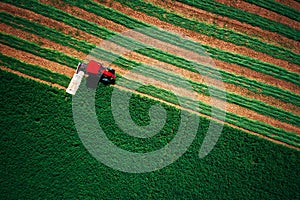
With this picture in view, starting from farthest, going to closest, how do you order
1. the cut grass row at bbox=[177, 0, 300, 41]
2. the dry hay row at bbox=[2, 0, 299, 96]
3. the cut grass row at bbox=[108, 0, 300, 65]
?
1. the cut grass row at bbox=[177, 0, 300, 41]
2. the cut grass row at bbox=[108, 0, 300, 65]
3. the dry hay row at bbox=[2, 0, 299, 96]

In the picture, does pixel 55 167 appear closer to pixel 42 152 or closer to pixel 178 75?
pixel 42 152

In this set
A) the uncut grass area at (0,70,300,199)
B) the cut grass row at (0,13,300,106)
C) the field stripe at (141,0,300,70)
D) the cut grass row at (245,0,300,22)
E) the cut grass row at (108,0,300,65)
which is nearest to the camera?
the uncut grass area at (0,70,300,199)

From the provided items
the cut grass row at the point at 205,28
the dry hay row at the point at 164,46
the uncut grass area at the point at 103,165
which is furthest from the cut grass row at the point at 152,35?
the uncut grass area at the point at 103,165

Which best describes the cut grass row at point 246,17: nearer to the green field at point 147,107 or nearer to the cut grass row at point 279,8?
the green field at point 147,107

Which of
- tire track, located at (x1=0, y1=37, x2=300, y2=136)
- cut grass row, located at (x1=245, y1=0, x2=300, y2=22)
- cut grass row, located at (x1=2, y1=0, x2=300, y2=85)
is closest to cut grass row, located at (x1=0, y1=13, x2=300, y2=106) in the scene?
cut grass row, located at (x1=2, y1=0, x2=300, y2=85)

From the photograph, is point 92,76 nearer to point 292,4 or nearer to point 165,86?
point 165,86

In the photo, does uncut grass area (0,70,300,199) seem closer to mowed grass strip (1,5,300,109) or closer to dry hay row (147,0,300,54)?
mowed grass strip (1,5,300,109)

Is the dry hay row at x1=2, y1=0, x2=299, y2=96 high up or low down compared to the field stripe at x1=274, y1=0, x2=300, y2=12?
down
